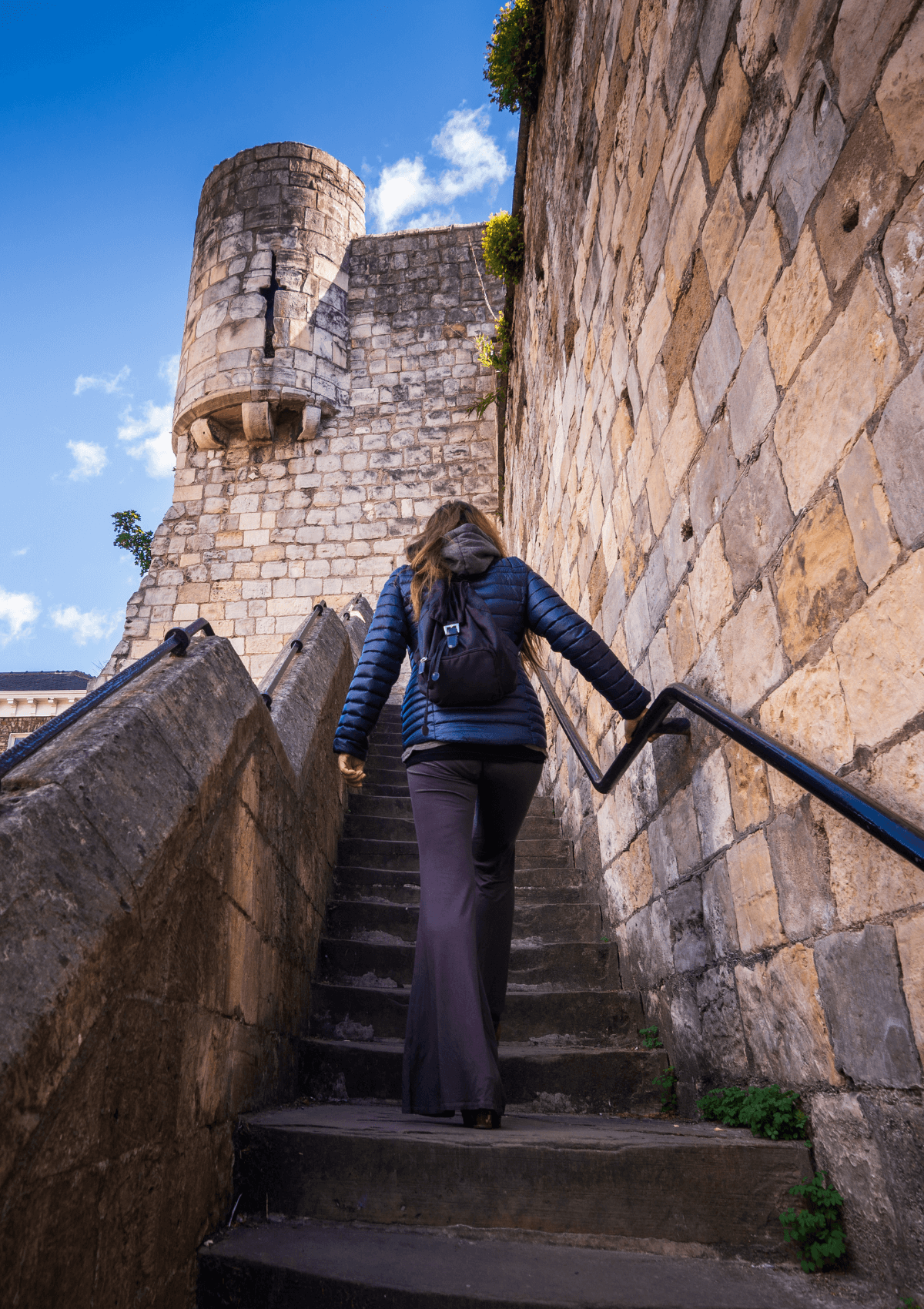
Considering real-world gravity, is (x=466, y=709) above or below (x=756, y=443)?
below

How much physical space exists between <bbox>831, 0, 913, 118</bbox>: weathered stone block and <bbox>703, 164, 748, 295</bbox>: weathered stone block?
0.46 m

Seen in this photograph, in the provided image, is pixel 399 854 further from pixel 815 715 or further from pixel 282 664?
pixel 815 715

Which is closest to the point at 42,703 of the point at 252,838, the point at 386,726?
the point at 386,726

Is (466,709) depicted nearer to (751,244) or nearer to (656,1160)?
(656,1160)

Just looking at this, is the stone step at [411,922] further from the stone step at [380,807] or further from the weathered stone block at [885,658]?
the weathered stone block at [885,658]

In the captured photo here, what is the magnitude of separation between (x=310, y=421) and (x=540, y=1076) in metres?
9.34

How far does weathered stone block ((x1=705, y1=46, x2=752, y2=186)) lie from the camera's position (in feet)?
6.25

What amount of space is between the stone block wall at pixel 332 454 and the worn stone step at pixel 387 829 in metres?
5.53

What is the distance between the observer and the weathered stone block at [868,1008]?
1.30 meters

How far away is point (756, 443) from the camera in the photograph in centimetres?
183

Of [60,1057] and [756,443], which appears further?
[756,443]

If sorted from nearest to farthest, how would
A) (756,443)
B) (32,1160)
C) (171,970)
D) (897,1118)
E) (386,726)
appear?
(32,1160) → (897,1118) → (171,970) → (756,443) → (386,726)

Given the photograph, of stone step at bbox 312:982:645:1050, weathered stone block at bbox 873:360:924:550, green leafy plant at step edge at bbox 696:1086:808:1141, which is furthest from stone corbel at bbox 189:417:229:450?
weathered stone block at bbox 873:360:924:550

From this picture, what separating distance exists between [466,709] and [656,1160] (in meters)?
1.06
